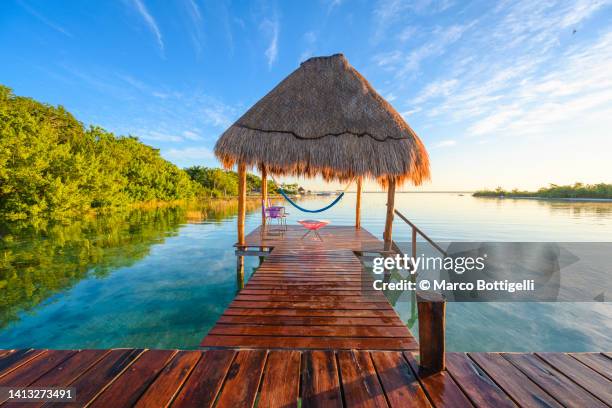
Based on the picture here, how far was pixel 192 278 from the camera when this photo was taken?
221 inches

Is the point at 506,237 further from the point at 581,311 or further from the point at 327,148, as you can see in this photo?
the point at 327,148

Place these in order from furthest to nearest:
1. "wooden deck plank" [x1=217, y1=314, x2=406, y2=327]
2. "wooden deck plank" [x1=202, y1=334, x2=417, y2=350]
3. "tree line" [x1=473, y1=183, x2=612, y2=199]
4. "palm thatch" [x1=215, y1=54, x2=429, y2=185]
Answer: "tree line" [x1=473, y1=183, x2=612, y2=199] → "palm thatch" [x1=215, y1=54, x2=429, y2=185] → "wooden deck plank" [x1=217, y1=314, x2=406, y2=327] → "wooden deck plank" [x1=202, y1=334, x2=417, y2=350]

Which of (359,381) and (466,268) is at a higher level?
(359,381)

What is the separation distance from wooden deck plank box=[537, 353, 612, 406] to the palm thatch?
345 cm

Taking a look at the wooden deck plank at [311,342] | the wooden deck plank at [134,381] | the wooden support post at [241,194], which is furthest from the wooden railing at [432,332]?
the wooden support post at [241,194]

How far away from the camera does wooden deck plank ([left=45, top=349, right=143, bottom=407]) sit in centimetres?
123

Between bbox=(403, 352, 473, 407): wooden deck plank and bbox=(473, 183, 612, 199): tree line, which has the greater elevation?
bbox=(473, 183, 612, 199): tree line

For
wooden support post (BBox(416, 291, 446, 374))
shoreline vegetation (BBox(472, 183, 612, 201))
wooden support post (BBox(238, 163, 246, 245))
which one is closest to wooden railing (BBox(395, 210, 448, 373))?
wooden support post (BBox(416, 291, 446, 374))

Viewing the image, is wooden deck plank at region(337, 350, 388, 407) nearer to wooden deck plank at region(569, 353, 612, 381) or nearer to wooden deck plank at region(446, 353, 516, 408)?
wooden deck plank at region(446, 353, 516, 408)

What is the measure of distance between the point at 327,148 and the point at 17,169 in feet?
54.4

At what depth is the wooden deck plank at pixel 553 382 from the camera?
123 centimetres

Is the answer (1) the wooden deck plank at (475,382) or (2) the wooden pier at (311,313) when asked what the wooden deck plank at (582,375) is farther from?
(2) the wooden pier at (311,313)

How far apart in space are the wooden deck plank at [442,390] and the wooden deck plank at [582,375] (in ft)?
2.33

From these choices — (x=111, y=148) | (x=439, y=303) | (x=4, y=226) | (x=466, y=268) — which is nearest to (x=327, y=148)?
(x=439, y=303)
